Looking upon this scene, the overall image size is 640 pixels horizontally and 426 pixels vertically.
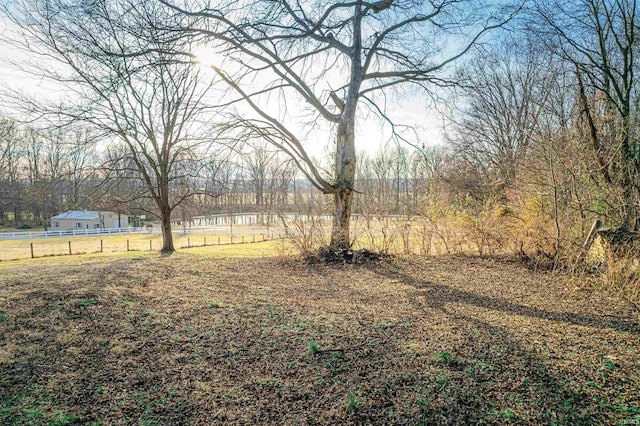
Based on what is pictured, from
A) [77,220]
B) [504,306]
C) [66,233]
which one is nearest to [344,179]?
[504,306]

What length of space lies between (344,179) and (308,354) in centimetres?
531

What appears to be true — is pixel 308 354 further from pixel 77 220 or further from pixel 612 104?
pixel 77 220

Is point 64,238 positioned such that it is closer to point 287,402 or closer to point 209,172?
point 209,172

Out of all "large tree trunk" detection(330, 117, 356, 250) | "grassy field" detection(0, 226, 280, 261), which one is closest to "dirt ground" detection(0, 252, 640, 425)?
"large tree trunk" detection(330, 117, 356, 250)

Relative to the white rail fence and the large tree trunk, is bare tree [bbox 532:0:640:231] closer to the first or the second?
the large tree trunk

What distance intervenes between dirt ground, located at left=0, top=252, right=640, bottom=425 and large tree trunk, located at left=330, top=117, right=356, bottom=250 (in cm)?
295

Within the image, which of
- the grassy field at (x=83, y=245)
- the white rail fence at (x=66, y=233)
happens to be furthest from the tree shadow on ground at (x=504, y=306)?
the white rail fence at (x=66, y=233)

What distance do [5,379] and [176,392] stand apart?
1.23 meters

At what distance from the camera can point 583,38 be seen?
754 cm

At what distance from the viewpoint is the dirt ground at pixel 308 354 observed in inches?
80.8

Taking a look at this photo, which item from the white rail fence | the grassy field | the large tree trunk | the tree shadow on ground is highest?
the large tree trunk

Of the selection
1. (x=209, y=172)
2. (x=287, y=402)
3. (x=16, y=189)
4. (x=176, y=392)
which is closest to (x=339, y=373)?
(x=287, y=402)

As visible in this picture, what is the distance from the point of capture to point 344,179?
25.1 ft

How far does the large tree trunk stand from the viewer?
25.1 feet
